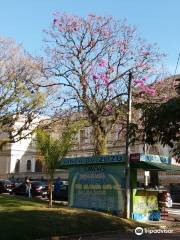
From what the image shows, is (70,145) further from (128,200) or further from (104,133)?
(128,200)

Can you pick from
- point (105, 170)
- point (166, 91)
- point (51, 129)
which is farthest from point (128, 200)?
point (51, 129)

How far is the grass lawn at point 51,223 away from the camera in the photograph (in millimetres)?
17672

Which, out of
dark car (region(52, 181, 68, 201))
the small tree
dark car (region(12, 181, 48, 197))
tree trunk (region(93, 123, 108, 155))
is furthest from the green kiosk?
dark car (region(12, 181, 48, 197))

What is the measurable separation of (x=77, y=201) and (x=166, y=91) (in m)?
9.87

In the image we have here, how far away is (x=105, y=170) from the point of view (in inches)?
1047

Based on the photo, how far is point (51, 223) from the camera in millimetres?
19328

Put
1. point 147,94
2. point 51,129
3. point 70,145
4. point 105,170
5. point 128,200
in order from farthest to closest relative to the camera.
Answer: point 51,129
point 147,94
point 70,145
point 105,170
point 128,200

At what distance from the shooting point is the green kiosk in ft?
82.3

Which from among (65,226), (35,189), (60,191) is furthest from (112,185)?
(35,189)

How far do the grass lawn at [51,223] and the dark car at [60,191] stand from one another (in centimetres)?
1634

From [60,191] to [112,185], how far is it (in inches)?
567

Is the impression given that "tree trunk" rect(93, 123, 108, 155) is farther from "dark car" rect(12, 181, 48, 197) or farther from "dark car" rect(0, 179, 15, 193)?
"dark car" rect(0, 179, 15, 193)

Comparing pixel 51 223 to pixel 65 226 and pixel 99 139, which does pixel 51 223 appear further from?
pixel 99 139

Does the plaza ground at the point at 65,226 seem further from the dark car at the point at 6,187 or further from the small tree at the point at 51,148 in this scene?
the dark car at the point at 6,187
